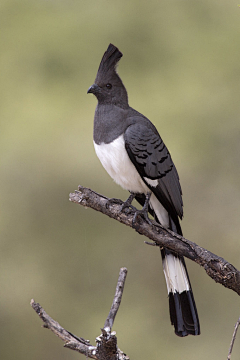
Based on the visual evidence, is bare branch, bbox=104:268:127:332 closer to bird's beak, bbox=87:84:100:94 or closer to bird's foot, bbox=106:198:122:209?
bird's foot, bbox=106:198:122:209

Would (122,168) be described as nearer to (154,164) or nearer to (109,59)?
(154,164)

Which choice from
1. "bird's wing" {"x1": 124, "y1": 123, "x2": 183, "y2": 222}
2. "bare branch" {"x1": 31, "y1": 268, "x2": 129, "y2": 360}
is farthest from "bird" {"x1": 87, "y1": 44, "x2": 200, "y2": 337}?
"bare branch" {"x1": 31, "y1": 268, "x2": 129, "y2": 360}

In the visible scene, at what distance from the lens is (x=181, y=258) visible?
1.80 meters

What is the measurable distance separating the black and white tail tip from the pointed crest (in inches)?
35.0

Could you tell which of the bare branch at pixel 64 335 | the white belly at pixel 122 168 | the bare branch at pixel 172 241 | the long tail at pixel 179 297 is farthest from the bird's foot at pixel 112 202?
the bare branch at pixel 64 335

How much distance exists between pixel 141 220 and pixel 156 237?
0.11 m

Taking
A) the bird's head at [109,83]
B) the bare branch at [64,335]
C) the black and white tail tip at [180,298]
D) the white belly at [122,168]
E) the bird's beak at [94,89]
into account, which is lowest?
the bare branch at [64,335]

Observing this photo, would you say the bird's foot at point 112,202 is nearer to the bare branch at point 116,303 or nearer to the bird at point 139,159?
the bird at point 139,159

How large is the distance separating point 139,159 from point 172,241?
382 mm

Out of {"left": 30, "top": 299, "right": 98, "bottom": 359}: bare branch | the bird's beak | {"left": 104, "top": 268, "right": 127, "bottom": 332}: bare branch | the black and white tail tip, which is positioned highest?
the bird's beak

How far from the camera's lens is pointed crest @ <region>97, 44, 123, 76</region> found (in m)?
1.76

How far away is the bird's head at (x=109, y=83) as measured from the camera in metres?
1.76

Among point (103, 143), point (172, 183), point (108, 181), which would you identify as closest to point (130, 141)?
point (103, 143)

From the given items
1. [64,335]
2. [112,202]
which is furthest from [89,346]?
[112,202]
